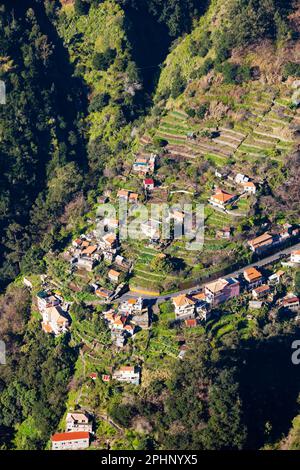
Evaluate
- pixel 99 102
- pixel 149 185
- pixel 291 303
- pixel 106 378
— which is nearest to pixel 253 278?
pixel 291 303

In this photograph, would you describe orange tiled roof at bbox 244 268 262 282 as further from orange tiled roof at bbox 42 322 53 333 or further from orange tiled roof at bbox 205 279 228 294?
orange tiled roof at bbox 42 322 53 333

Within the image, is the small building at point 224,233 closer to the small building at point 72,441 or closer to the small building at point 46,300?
the small building at point 46,300

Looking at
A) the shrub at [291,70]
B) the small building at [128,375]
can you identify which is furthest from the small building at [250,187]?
the small building at [128,375]

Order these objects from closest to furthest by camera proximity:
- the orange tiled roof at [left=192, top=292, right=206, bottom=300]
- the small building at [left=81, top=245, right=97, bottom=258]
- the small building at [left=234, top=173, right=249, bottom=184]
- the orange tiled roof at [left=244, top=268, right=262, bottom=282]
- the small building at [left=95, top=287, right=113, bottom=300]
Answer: the orange tiled roof at [left=192, top=292, right=206, bottom=300] < the orange tiled roof at [left=244, top=268, right=262, bottom=282] < the small building at [left=95, top=287, right=113, bottom=300] < the small building at [left=81, top=245, right=97, bottom=258] < the small building at [left=234, top=173, right=249, bottom=184]

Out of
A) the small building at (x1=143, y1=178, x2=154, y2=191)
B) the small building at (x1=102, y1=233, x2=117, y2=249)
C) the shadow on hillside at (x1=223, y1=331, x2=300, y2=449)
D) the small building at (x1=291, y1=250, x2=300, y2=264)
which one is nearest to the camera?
the shadow on hillside at (x1=223, y1=331, x2=300, y2=449)

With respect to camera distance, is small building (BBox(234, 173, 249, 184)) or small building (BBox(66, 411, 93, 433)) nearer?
small building (BBox(66, 411, 93, 433))

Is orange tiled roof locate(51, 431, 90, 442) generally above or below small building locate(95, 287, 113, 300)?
below

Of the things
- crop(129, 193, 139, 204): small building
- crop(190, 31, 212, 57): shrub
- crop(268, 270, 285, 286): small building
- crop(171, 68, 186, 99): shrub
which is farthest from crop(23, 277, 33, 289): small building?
crop(190, 31, 212, 57): shrub
